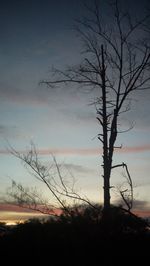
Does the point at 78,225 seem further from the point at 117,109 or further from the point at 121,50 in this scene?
the point at 121,50

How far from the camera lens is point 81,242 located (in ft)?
44.2

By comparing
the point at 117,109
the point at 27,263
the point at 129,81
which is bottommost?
the point at 27,263

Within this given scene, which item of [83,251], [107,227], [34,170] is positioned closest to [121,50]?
[34,170]

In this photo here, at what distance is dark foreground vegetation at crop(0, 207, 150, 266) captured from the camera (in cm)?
1234

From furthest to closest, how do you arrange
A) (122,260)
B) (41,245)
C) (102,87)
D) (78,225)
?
(102,87)
(78,225)
(41,245)
(122,260)

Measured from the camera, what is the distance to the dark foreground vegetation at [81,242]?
486 inches

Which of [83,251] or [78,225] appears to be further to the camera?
[78,225]

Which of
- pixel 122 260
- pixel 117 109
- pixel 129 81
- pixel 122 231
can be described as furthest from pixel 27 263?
pixel 129 81

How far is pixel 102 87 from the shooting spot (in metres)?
15.9

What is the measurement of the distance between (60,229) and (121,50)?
23.0 ft

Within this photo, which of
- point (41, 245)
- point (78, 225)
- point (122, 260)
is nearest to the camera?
point (122, 260)

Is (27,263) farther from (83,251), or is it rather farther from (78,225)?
(78,225)

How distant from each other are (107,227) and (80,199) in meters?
1.33

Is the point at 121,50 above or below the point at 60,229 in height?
above
